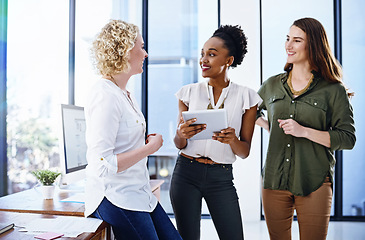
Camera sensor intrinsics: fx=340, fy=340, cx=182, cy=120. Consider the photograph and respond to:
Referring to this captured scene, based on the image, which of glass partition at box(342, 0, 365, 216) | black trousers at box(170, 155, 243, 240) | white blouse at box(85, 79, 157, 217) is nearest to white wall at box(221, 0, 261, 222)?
glass partition at box(342, 0, 365, 216)

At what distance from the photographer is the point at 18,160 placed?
3.18 metres

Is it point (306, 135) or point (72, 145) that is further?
point (72, 145)

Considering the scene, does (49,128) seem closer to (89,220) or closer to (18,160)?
(18,160)

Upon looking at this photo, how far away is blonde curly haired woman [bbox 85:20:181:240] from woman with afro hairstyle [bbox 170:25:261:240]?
9.2 inches

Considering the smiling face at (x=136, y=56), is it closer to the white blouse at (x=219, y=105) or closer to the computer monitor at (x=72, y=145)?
the white blouse at (x=219, y=105)

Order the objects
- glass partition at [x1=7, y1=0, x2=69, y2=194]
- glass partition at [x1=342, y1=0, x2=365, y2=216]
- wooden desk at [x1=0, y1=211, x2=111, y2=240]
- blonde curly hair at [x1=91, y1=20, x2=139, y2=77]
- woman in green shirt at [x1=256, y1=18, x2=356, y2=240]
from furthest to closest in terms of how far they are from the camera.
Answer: glass partition at [x1=342, y1=0, x2=365, y2=216] < glass partition at [x1=7, y1=0, x2=69, y2=194] < woman in green shirt at [x1=256, y1=18, x2=356, y2=240] < blonde curly hair at [x1=91, y1=20, x2=139, y2=77] < wooden desk at [x1=0, y1=211, x2=111, y2=240]

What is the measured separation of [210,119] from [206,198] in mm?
437

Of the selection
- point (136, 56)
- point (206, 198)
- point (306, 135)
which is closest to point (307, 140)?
point (306, 135)

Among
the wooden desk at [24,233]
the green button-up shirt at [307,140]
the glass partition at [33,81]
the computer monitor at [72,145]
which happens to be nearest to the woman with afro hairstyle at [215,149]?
the green button-up shirt at [307,140]

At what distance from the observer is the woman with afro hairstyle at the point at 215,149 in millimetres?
1746

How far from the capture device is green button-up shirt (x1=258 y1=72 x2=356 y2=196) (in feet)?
6.11

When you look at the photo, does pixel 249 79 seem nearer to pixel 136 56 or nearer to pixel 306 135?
pixel 306 135

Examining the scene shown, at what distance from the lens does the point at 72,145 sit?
2045 millimetres

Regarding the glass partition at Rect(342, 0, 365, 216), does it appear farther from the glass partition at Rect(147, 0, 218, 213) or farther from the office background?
the glass partition at Rect(147, 0, 218, 213)
